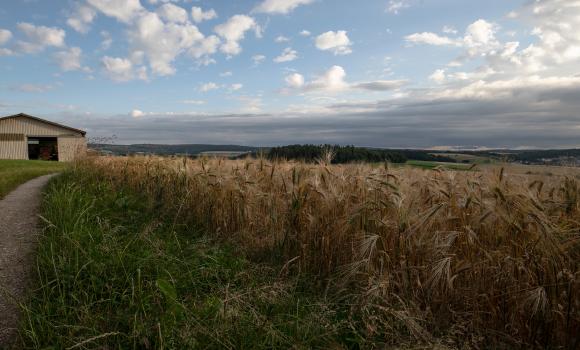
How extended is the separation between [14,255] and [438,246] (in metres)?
5.10

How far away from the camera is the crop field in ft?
9.65

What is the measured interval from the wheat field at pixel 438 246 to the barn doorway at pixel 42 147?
38.9 m

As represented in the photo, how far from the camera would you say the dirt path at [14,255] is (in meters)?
3.17

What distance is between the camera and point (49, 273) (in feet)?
12.6

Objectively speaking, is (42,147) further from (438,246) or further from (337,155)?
(438,246)

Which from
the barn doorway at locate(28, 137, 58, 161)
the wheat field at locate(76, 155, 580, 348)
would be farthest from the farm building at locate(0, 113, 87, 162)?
the wheat field at locate(76, 155, 580, 348)

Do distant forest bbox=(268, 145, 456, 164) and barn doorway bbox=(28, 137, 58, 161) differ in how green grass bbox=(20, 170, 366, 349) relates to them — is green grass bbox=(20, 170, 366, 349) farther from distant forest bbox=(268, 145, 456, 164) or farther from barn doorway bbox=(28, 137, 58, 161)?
barn doorway bbox=(28, 137, 58, 161)

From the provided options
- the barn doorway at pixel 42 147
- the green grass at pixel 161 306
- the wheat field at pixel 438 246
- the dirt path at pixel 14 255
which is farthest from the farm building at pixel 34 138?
the wheat field at pixel 438 246

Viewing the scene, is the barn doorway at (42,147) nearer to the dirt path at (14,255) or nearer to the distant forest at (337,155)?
the dirt path at (14,255)

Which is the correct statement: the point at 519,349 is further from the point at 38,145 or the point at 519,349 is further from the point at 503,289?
the point at 38,145

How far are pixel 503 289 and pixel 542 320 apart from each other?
36 cm

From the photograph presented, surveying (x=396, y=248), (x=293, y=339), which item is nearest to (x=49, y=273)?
(x=293, y=339)

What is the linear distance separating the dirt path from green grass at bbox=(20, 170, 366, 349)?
163mm

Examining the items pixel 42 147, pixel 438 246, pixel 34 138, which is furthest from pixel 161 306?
pixel 34 138
